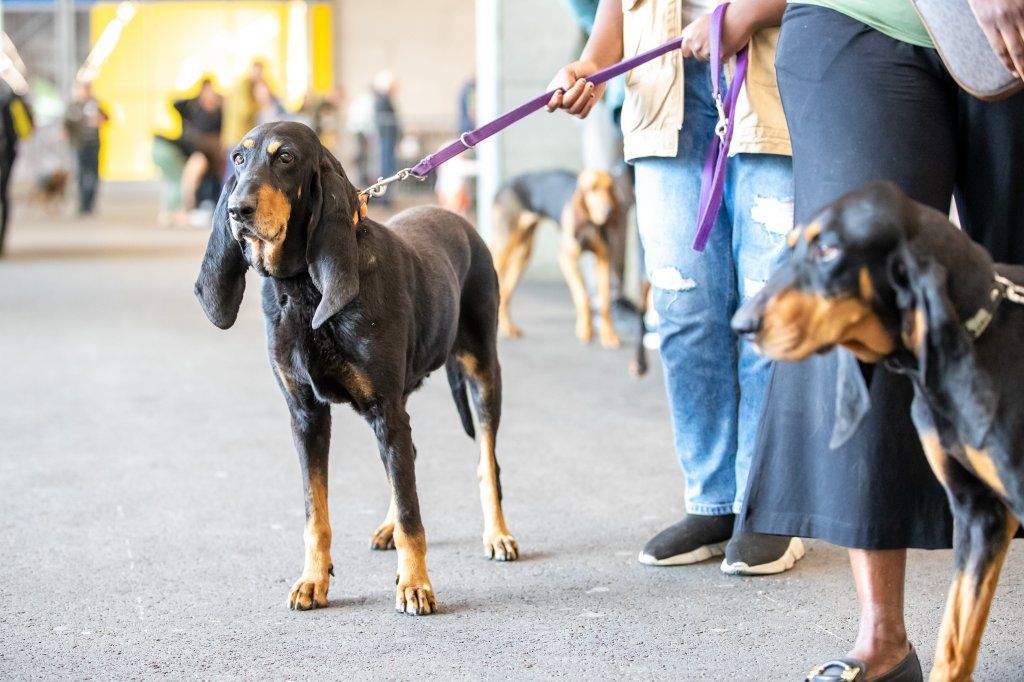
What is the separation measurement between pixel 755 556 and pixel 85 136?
18469 mm

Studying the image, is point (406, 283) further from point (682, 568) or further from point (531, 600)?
point (682, 568)

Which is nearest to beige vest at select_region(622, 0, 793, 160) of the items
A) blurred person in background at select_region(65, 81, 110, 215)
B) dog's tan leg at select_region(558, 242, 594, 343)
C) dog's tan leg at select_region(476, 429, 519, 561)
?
dog's tan leg at select_region(476, 429, 519, 561)

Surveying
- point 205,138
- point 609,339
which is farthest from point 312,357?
point 205,138

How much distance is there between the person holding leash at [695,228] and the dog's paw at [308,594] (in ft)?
2.81

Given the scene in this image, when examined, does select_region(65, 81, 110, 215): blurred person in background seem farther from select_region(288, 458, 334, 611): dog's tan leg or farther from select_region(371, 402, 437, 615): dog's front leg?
select_region(371, 402, 437, 615): dog's front leg

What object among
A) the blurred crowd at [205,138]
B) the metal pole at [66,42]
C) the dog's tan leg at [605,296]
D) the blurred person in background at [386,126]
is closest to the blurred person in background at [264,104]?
the blurred crowd at [205,138]

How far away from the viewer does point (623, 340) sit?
7.38 meters

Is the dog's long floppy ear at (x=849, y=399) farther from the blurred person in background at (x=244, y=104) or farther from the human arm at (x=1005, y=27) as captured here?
the blurred person in background at (x=244, y=104)

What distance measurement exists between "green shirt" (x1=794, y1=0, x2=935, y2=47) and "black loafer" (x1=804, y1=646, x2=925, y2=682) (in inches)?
44.6

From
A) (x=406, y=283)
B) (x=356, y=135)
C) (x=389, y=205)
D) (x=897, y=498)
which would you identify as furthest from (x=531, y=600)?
(x=356, y=135)

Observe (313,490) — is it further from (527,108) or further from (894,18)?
(894,18)

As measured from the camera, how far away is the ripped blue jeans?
3.08 meters

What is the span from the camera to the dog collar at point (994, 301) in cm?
177

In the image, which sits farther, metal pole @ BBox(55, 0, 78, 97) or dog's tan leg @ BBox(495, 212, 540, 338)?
metal pole @ BBox(55, 0, 78, 97)
